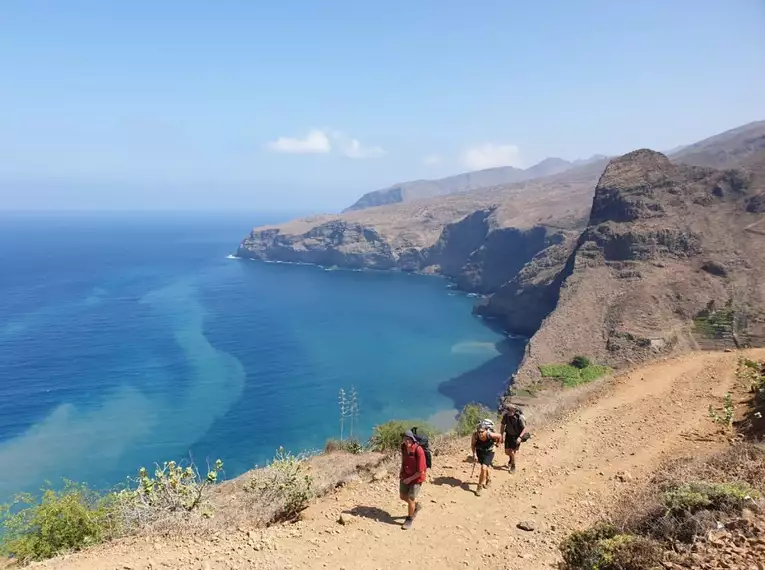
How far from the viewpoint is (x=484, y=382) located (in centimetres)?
6216

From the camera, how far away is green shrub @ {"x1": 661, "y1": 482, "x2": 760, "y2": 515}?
6656 mm

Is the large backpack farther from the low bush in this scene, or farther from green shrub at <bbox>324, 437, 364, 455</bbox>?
green shrub at <bbox>324, 437, 364, 455</bbox>

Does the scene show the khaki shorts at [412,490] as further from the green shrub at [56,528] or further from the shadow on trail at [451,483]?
the green shrub at [56,528]

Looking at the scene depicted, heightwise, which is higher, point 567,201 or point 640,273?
point 567,201

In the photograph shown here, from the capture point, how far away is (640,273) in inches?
2420

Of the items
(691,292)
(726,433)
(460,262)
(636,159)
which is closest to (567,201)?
(460,262)

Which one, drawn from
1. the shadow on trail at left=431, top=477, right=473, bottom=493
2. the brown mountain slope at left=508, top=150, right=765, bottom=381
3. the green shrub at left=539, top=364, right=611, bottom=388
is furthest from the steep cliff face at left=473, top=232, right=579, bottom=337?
the shadow on trail at left=431, top=477, right=473, bottom=493

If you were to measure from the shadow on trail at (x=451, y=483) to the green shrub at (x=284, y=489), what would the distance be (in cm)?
262

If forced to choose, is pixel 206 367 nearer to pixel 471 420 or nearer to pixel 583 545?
pixel 471 420

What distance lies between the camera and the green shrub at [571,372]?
43.0 m

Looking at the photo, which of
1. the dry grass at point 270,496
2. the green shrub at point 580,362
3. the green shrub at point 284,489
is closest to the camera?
the dry grass at point 270,496

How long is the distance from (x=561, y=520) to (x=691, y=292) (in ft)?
189

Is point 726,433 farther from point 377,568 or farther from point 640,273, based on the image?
point 640,273

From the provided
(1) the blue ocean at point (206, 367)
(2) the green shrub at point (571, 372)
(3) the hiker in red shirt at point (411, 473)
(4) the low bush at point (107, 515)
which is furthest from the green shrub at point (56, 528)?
(2) the green shrub at point (571, 372)
